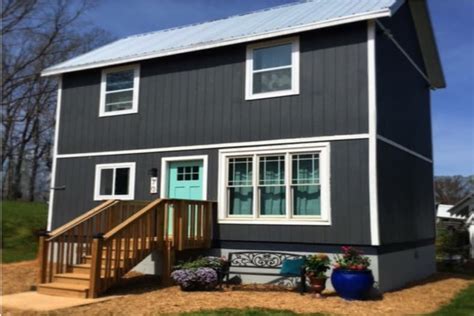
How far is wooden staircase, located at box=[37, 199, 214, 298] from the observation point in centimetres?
1009

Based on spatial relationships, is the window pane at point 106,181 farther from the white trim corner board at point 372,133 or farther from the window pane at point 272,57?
the white trim corner board at point 372,133

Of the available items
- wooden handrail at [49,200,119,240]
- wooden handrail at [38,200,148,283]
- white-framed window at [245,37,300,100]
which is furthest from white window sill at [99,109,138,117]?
white-framed window at [245,37,300,100]

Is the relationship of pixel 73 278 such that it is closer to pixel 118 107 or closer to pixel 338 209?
pixel 338 209

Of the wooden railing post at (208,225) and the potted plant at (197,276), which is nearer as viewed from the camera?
the potted plant at (197,276)

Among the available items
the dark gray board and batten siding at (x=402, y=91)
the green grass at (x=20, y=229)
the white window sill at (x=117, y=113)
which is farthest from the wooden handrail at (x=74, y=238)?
the dark gray board and batten siding at (x=402, y=91)

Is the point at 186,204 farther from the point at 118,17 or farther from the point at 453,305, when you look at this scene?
the point at 118,17

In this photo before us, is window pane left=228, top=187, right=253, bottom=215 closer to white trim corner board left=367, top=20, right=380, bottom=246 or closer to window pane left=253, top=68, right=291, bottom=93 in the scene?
window pane left=253, top=68, right=291, bottom=93

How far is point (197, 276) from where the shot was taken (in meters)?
10.6

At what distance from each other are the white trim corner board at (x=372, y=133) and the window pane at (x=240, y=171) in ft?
9.48

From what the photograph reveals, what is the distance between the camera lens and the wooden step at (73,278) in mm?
10391

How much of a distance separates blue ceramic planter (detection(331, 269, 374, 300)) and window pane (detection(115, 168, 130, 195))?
6566 millimetres

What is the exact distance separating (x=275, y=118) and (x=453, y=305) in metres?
5.34

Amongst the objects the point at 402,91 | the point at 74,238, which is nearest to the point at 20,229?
the point at 74,238

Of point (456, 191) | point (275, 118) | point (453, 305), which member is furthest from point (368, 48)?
point (456, 191)
